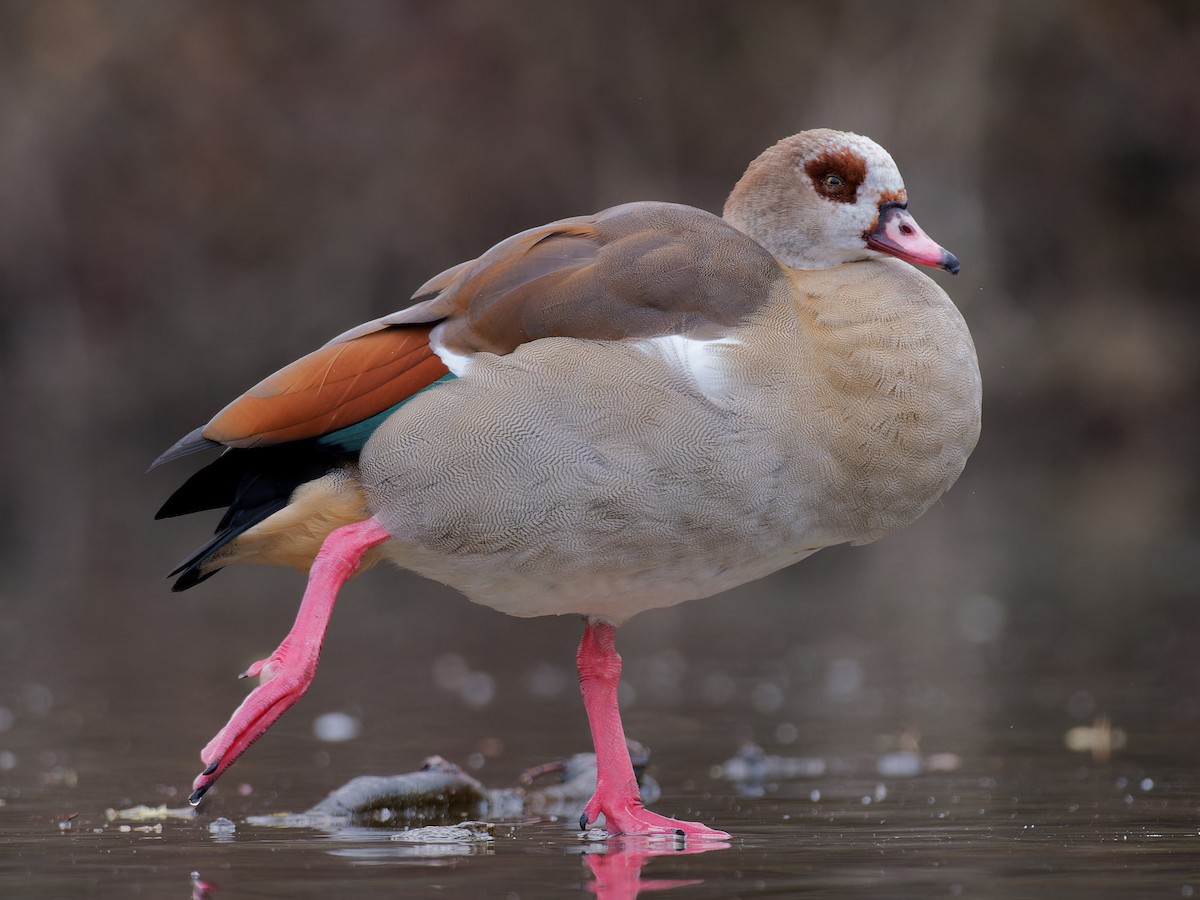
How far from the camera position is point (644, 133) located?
87.4ft

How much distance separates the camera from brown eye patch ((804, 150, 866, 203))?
508 cm

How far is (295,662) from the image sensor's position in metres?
4.63

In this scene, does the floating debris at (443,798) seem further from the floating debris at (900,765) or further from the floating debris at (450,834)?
the floating debris at (900,765)

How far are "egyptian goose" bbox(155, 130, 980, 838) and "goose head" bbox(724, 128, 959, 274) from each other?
0.03 metres

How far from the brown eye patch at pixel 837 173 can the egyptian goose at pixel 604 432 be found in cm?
8

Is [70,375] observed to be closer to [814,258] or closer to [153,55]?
[153,55]

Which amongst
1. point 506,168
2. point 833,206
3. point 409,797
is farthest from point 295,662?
point 506,168

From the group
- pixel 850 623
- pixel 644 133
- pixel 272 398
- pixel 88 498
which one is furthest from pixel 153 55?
pixel 272 398

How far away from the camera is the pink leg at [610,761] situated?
15.7 ft

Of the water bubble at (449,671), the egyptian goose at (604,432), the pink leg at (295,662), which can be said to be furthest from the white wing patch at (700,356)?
the water bubble at (449,671)

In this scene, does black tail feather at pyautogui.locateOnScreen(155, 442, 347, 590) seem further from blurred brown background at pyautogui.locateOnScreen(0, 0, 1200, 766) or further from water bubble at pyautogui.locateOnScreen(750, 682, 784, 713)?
blurred brown background at pyautogui.locateOnScreen(0, 0, 1200, 766)

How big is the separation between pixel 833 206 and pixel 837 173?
0.11 meters

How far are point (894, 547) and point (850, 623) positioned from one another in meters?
4.77

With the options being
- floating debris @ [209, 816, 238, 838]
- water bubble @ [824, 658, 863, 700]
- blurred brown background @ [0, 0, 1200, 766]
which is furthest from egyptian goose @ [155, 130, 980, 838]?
blurred brown background @ [0, 0, 1200, 766]
